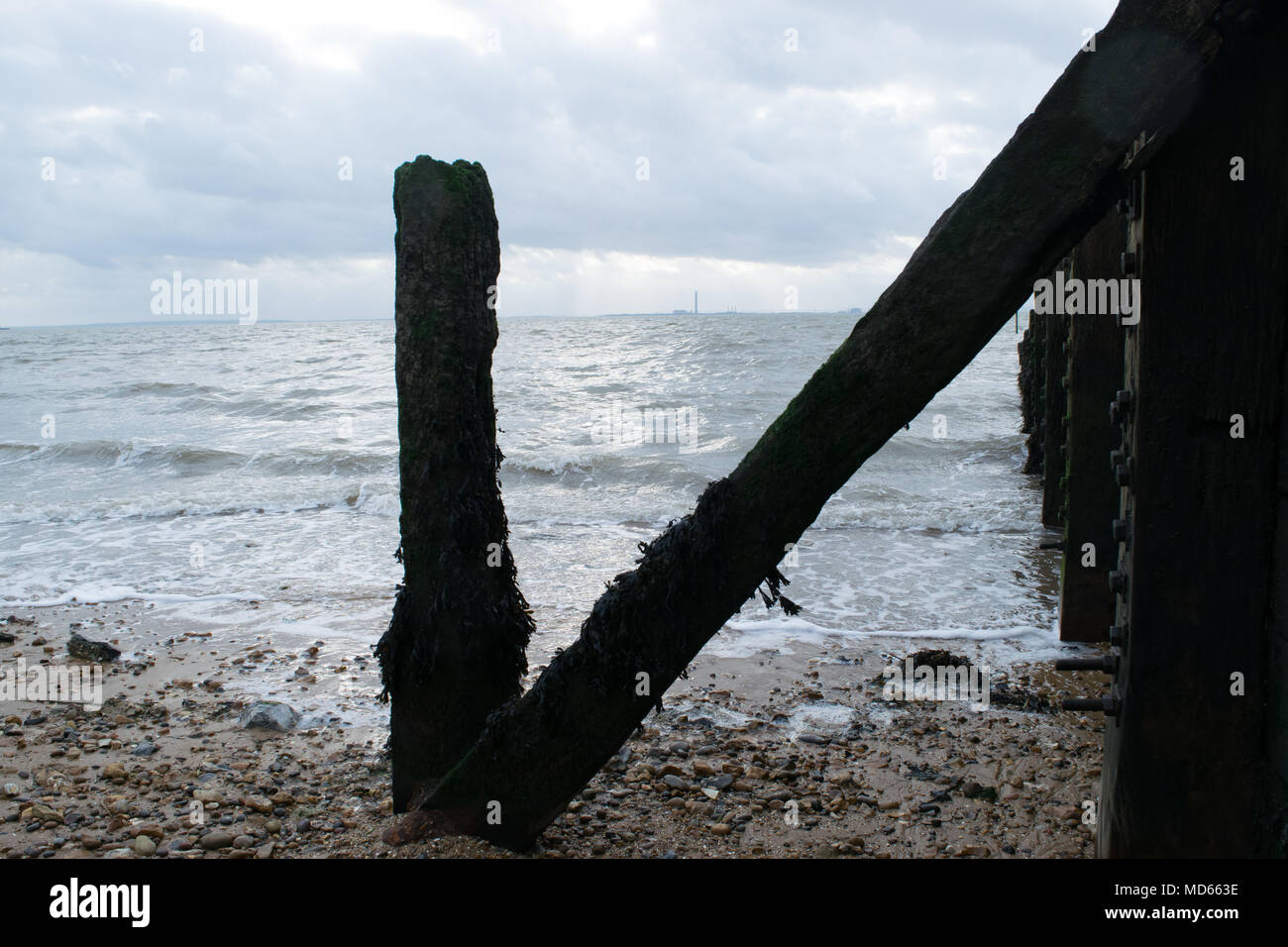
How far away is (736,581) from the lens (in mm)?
2717

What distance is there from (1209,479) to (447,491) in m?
2.30

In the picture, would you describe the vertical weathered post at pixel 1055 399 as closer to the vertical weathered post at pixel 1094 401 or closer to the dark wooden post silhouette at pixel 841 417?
the vertical weathered post at pixel 1094 401

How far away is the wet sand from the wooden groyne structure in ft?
3.86

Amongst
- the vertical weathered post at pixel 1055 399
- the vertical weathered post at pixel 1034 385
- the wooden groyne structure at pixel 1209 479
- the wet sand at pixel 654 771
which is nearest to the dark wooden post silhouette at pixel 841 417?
the wooden groyne structure at pixel 1209 479

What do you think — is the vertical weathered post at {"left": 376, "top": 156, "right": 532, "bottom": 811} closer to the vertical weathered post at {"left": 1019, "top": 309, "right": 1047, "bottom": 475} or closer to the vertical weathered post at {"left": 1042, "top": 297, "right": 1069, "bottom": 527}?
the vertical weathered post at {"left": 1019, "top": 309, "right": 1047, "bottom": 475}

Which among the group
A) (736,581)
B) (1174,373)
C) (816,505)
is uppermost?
(1174,373)

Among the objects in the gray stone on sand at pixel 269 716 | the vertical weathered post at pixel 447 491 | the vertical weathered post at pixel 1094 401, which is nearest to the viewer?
the vertical weathered post at pixel 447 491

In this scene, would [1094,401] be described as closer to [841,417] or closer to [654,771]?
[654,771]

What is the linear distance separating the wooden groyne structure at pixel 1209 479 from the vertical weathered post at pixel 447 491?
1983mm

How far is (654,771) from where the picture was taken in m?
4.36

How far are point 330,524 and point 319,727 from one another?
729 cm

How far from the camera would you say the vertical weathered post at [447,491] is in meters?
3.08
